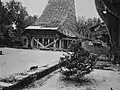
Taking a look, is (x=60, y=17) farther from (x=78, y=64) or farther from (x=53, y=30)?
(x=78, y=64)

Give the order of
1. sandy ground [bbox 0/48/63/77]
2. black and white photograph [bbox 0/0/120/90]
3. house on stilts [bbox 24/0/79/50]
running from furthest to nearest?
house on stilts [bbox 24/0/79/50], sandy ground [bbox 0/48/63/77], black and white photograph [bbox 0/0/120/90]

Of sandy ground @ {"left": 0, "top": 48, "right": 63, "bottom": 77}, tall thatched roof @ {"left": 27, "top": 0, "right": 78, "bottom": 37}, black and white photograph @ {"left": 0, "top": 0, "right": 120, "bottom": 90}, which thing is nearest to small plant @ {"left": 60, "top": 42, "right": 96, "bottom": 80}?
black and white photograph @ {"left": 0, "top": 0, "right": 120, "bottom": 90}

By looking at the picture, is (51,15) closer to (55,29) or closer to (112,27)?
(55,29)

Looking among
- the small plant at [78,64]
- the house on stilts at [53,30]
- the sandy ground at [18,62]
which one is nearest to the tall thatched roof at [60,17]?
the house on stilts at [53,30]

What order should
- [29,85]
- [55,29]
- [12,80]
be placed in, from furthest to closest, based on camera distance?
1. [55,29]
2. [29,85]
3. [12,80]

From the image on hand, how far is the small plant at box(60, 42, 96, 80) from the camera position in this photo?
5.16m

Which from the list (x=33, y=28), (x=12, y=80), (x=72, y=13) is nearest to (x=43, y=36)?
(x=33, y=28)

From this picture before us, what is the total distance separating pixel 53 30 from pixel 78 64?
1353 centimetres

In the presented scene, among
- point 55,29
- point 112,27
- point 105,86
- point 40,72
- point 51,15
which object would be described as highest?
point 51,15

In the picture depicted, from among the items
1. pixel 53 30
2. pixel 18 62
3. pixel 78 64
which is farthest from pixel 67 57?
pixel 53 30

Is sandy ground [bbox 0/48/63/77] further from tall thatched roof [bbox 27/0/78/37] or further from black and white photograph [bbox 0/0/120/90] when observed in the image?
tall thatched roof [bbox 27/0/78/37]

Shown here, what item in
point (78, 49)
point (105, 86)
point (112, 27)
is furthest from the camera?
point (78, 49)

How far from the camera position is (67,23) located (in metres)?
21.0

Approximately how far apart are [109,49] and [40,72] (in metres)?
4.04
